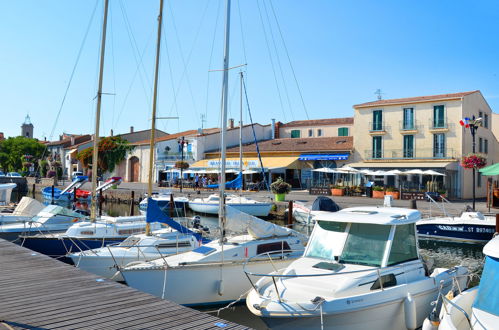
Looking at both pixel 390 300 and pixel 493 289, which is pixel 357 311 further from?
pixel 493 289

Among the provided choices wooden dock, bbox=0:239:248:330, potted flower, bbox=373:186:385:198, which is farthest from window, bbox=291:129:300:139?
wooden dock, bbox=0:239:248:330

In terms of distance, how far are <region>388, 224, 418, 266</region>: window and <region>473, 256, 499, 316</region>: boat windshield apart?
7.51 feet

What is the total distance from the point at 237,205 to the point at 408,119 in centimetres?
1964

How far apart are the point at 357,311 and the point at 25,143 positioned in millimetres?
86814

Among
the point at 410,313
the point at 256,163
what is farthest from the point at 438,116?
the point at 410,313

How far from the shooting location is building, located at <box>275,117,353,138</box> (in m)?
49.1

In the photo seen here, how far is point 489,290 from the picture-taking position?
6352mm

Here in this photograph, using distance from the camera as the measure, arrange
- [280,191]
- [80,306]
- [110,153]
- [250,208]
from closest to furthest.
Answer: [80,306]
[250,208]
[280,191]
[110,153]

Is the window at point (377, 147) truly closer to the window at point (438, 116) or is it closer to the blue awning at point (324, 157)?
the blue awning at point (324, 157)

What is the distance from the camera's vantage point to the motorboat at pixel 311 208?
21984 mm

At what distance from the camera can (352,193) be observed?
35125mm

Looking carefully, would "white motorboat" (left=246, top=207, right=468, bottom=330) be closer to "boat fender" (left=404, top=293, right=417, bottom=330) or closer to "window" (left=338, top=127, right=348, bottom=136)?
"boat fender" (left=404, top=293, right=417, bottom=330)

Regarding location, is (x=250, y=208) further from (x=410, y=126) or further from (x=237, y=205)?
(x=410, y=126)

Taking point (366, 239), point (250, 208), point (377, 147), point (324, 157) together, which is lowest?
point (250, 208)
